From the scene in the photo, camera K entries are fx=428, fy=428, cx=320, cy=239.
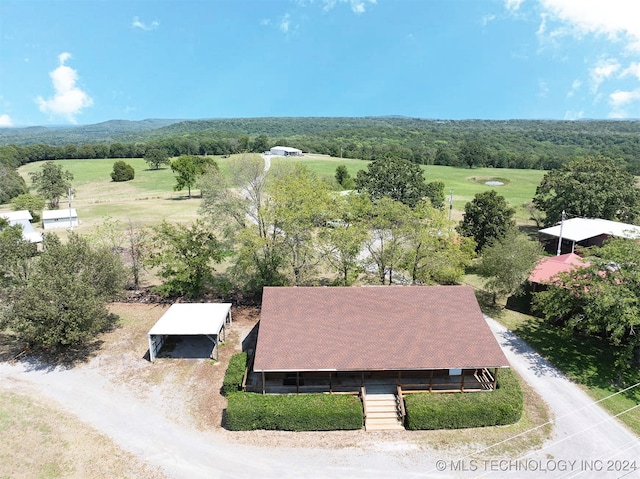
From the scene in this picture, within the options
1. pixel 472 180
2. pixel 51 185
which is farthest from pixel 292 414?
pixel 472 180

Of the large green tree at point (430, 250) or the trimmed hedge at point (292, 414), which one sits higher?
the large green tree at point (430, 250)

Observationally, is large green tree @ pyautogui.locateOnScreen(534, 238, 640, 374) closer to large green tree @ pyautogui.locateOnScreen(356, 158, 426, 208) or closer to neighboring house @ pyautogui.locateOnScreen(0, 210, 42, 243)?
large green tree @ pyautogui.locateOnScreen(356, 158, 426, 208)

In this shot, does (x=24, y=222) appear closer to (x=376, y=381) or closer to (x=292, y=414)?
(x=292, y=414)

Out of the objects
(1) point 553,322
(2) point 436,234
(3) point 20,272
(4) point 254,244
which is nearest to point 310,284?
(4) point 254,244

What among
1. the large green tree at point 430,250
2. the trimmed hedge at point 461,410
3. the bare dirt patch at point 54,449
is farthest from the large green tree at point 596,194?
the bare dirt patch at point 54,449

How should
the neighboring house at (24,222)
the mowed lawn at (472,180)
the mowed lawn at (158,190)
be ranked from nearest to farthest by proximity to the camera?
1. the neighboring house at (24,222)
2. the mowed lawn at (158,190)
3. the mowed lawn at (472,180)

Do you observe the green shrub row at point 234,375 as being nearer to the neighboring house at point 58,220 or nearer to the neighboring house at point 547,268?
the neighboring house at point 547,268

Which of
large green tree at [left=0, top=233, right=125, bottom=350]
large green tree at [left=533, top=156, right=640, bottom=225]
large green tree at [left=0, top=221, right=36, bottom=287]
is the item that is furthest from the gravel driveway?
large green tree at [left=533, top=156, right=640, bottom=225]
